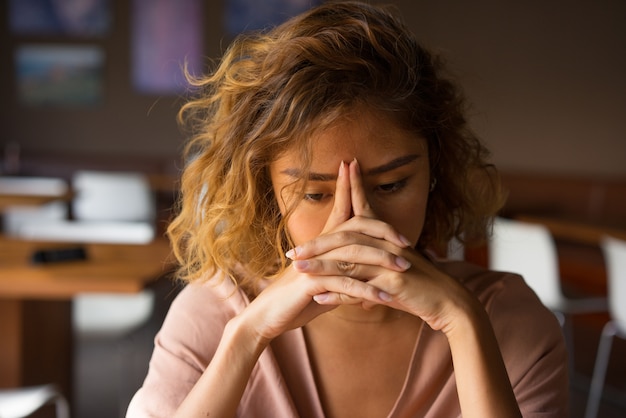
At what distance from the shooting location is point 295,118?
1.32m

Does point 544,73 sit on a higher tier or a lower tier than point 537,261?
higher

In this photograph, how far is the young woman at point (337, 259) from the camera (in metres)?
1.28

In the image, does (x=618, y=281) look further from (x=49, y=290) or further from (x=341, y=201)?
(x=341, y=201)

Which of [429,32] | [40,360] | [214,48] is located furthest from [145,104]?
[40,360]

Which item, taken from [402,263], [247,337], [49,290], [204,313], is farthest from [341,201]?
[49,290]

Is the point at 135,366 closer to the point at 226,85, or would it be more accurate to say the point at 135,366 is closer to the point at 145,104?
the point at 226,85

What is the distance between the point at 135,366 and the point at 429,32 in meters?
4.44

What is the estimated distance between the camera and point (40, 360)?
3158mm

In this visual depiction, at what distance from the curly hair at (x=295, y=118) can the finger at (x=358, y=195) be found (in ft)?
0.29

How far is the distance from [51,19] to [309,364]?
7.26 meters

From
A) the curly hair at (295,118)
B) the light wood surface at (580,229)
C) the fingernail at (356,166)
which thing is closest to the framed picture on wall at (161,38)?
the light wood surface at (580,229)

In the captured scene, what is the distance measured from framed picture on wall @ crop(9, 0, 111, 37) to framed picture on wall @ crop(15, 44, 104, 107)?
0.15 metres

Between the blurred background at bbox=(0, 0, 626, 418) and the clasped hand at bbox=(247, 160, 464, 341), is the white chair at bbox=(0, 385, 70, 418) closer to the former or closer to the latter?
the clasped hand at bbox=(247, 160, 464, 341)

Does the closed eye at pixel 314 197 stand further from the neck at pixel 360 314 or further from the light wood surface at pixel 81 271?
the light wood surface at pixel 81 271
